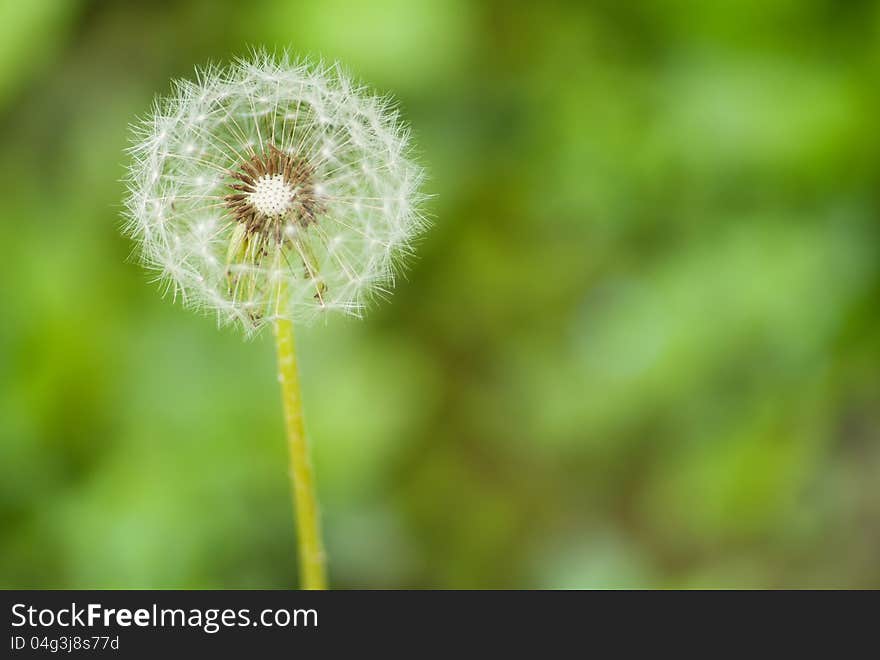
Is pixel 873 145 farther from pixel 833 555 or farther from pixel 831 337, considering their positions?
pixel 833 555

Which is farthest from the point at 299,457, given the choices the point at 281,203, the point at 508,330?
the point at 508,330

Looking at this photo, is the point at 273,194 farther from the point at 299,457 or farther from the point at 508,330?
the point at 508,330

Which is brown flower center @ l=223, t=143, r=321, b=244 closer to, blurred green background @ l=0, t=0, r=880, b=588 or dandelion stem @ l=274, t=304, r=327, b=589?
dandelion stem @ l=274, t=304, r=327, b=589

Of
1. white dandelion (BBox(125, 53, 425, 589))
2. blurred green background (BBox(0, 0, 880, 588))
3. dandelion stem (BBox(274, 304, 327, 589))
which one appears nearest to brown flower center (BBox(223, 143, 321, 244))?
white dandelion (BBox(125, 53, 425, 589))

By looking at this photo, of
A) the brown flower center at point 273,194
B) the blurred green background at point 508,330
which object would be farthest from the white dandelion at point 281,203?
the blurred green background at point 508,330

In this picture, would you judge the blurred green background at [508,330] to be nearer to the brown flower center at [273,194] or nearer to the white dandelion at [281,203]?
the white dandelion at [281,203]

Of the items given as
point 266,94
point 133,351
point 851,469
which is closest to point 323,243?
point 266,94
